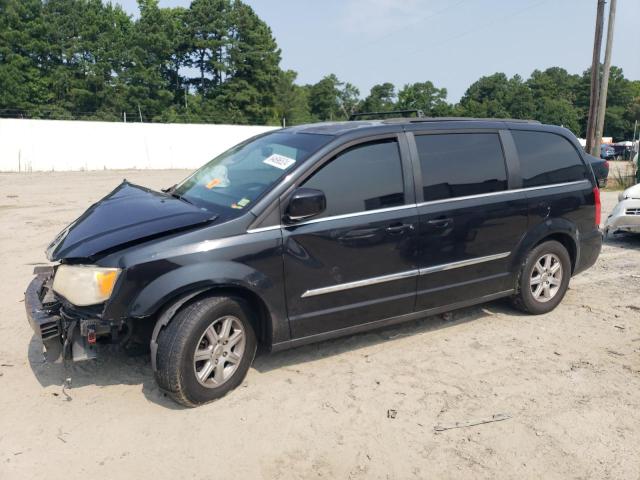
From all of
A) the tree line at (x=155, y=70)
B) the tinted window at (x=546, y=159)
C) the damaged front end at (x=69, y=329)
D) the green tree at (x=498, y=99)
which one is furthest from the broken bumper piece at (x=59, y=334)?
the green tree at (x=498, y=99)

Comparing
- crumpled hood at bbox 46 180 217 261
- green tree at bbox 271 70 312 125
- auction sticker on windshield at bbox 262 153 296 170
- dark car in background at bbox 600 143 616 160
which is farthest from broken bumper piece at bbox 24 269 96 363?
green tree at bbox 271 70 312 125

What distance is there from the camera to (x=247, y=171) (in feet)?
13.1

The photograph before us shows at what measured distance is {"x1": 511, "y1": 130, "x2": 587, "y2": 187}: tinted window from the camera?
4.77m

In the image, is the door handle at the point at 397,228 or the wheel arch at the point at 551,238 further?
the wheel arch at the point at 551,238

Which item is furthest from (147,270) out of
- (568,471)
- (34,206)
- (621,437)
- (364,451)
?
(34,206)

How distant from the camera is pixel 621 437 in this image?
3.09 meters

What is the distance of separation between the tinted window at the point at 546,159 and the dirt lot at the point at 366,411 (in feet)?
4.51

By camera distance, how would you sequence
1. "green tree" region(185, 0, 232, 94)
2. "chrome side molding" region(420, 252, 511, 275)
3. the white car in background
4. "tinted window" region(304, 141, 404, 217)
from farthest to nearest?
"green tree" region(185, 0, 232, 94) < the white car in background < "chrome side molding" region(420, 252, 511, 275) < "tinted window" region(304, 141, 404, 217)

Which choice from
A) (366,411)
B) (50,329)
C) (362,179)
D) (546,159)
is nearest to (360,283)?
(362,179)

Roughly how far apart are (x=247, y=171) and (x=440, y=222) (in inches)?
61.7

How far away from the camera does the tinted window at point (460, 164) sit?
4164 millimetres

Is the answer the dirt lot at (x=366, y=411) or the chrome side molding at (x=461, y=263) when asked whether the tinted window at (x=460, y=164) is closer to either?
the chrome side molding at (x=461, y=263)

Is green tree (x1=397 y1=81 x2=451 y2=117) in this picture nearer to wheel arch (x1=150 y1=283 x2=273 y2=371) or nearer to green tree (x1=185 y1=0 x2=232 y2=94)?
green tree (x1=185 y1=0 x2=232 y2=94)

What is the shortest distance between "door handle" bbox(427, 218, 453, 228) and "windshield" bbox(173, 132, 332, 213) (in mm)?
1044
